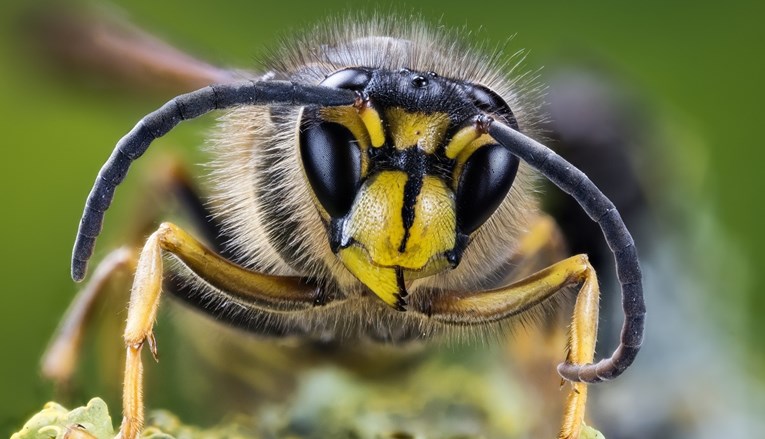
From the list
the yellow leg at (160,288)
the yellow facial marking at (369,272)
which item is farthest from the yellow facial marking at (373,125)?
the yellow leg at (160,288)

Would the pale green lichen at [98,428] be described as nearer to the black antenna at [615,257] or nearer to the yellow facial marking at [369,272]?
the black antenna at [615,257]

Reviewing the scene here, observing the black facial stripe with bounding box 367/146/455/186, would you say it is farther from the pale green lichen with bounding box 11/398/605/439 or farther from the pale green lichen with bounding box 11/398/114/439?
the pale green lichen with bounding box 11/398/114/439

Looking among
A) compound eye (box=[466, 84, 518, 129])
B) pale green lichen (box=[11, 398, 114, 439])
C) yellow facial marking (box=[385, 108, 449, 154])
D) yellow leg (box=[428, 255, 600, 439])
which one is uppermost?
compound eye (box=[466, 84, 518, 129])

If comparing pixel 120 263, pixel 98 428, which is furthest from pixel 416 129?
pixel 120 263

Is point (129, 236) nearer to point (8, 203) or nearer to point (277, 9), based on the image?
point (8, 203)

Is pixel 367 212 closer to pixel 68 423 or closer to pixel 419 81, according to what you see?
pixel 419 81

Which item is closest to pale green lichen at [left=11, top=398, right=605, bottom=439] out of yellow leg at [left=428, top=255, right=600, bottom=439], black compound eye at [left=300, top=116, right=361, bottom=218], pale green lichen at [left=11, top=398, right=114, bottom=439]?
pale green lichen at [left=11, top=398, right=114, bottom=439]

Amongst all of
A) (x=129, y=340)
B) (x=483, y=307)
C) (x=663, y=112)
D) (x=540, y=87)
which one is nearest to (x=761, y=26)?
(x=663, y=112)
